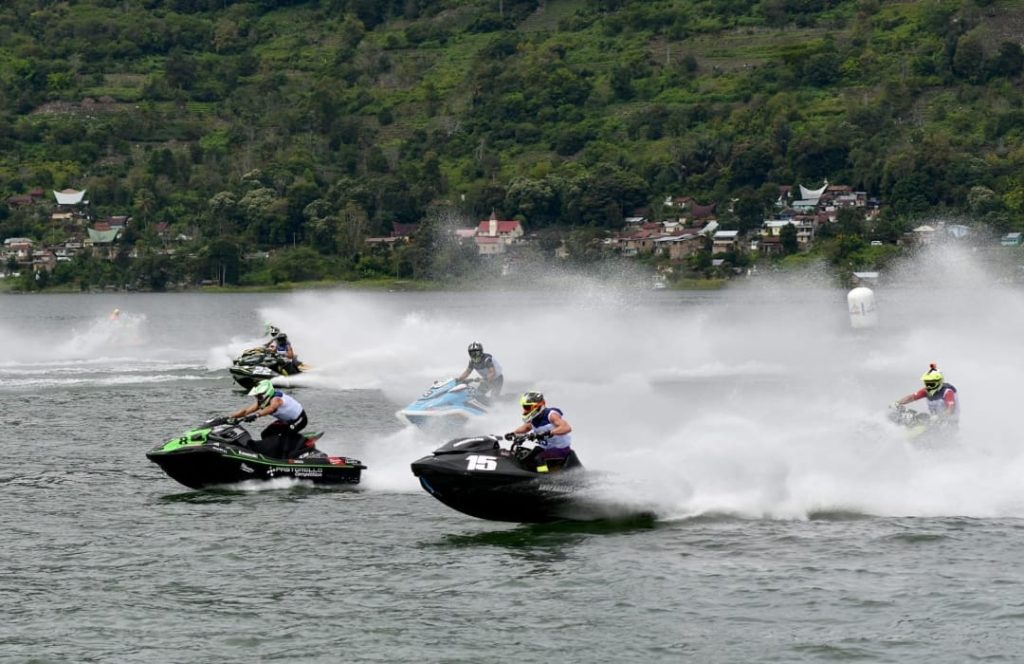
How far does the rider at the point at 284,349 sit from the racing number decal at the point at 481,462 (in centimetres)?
2892

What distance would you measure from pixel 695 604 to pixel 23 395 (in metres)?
35.1

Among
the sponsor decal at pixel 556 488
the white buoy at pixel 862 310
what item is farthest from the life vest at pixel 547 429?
the white buoy at pixel 862 310

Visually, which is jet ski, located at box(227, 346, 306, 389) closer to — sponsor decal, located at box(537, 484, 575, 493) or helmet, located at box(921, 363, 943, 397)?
sponsor decal, located at box(537, 484, 575, 493)

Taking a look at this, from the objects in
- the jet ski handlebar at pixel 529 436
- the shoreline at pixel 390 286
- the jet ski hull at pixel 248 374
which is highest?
the shoreline at pixel 390 286

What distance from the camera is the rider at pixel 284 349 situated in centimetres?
5284

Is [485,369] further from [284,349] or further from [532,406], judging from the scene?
[284,349]

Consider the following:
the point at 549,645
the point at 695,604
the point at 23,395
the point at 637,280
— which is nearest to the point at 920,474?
the point at 695,604

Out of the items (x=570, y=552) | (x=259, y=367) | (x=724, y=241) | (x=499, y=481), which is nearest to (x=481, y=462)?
(x=499, y=481)

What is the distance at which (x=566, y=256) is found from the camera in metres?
192

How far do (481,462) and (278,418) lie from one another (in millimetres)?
6083

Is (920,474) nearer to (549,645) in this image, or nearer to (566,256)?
(549,645)

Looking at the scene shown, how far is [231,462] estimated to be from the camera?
1154 inches

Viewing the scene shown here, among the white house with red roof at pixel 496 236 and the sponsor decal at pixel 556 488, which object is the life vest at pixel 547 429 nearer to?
the sponsor decal at pixel 556 488

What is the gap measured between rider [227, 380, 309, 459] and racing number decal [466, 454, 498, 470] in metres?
5.30
